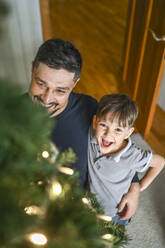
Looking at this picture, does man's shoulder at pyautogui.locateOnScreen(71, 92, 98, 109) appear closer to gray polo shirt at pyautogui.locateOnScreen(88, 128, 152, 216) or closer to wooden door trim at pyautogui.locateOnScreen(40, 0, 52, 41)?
gray polo shirt at pyautogui.locateOnScreen(88, 128, 152, 216)

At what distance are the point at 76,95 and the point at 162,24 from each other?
0.86m

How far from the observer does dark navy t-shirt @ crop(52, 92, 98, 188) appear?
3.11 feet

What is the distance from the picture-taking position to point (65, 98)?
36.9 inches

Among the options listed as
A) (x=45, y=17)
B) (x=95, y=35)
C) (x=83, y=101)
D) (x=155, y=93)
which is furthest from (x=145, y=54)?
(x=95, y=35)

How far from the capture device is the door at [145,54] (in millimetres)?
1494

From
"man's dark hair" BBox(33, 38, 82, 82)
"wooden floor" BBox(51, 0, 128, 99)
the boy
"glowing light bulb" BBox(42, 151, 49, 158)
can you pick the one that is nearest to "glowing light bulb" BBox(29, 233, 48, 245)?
"glowing light bulb" BBox(42, 151, 49, 158)

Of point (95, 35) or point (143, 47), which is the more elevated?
point (143, 47)

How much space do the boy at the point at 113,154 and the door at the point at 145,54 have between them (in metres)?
0.83

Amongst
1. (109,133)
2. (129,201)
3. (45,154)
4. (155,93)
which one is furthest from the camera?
(155,93)

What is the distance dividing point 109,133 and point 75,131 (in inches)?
6.9

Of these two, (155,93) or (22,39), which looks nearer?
(22,39)

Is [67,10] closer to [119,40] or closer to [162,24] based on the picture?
[119,40]

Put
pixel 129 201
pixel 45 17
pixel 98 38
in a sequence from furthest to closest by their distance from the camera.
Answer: pixel 98 38 < pixel 45 17 < pixel 129 201

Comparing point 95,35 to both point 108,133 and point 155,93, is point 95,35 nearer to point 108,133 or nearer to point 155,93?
point 155,93
